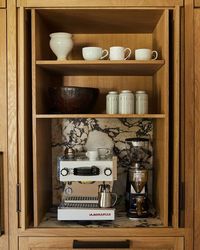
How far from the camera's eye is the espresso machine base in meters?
1.50

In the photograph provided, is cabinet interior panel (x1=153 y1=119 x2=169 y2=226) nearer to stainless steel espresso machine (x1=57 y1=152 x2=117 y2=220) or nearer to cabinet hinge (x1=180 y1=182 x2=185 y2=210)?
cabinet hinge (x1=180 y1=182 x2=185 y2=210)

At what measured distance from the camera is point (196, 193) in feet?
4.67

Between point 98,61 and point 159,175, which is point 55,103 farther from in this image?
point 159,175

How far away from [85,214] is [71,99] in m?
0.56

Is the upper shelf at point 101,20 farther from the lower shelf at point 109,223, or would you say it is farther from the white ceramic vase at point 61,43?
the lower shelf at point 109,223

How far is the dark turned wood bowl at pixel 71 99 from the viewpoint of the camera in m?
1.54

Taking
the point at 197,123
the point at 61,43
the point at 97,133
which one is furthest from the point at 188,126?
the point at 61,43

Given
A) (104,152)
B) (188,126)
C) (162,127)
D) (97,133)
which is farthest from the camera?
(97,133)

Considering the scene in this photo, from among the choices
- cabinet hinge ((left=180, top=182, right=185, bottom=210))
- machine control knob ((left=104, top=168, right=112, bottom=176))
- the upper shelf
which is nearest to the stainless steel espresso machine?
machine control knob ((left=104, top=168, right=112, bottom=176))

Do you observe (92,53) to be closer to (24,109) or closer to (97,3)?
(97,3)

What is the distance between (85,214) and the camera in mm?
1498

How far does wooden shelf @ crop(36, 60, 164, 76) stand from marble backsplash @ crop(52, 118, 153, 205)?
0.29 m

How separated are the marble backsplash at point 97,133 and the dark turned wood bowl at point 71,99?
0.92ft

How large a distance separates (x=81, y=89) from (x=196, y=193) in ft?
2.38
